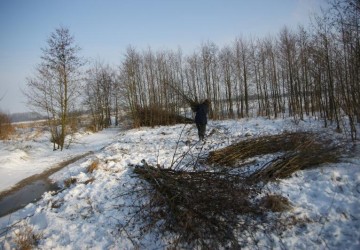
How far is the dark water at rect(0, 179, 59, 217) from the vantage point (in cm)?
705

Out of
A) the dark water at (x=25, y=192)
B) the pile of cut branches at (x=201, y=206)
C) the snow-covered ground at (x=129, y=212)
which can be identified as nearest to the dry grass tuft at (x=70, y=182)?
the snow-covered ground at (x=129, y=212)

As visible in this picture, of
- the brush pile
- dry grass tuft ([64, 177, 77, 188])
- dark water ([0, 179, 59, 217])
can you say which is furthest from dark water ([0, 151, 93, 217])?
the brush pile

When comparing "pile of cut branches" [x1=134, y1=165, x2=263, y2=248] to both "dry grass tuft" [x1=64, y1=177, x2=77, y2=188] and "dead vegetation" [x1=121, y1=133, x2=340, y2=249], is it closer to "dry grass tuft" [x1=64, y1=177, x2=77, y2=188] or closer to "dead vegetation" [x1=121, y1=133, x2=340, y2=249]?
"dead vegetation" [x1=121, y1=133, x2=340, y2=249]

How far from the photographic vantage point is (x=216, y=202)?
5184 mm

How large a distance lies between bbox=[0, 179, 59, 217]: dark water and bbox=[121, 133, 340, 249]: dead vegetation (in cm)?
331

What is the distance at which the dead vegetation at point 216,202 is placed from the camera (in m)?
4.61

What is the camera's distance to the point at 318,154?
23.9 feet

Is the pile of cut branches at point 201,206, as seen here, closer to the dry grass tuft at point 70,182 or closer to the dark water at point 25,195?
the dry grass tuft at point 70,182

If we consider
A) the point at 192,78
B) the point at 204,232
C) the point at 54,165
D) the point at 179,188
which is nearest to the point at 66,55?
the point at 54,165

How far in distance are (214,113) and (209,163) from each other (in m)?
27.7

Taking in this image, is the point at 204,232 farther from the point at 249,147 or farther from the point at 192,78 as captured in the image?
the point at 192,78

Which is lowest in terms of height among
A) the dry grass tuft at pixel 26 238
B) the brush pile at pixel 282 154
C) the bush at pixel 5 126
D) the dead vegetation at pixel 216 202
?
the dry grass tuft at pixel 26 238

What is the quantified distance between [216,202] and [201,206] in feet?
1.09

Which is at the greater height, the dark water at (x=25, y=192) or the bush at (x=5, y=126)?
the bush at (x=5, y=126)
